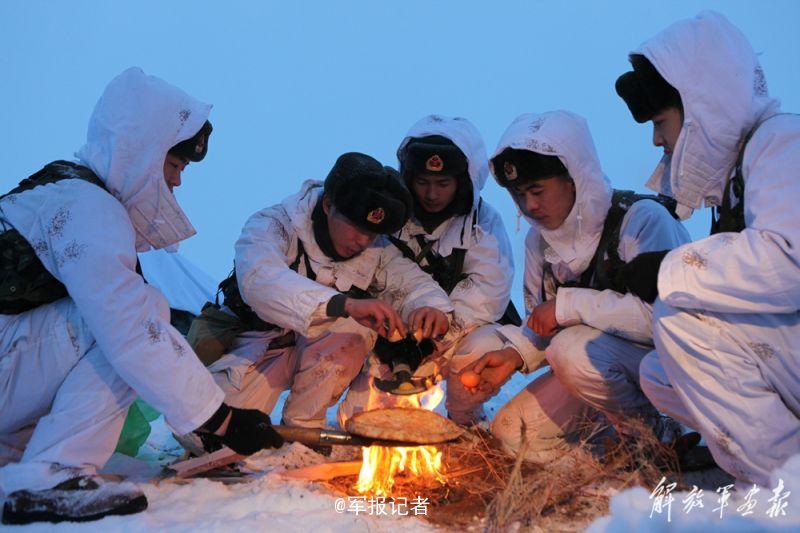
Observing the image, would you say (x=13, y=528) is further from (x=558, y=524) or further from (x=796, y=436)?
(x=796, y=436)

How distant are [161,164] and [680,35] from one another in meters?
2.04

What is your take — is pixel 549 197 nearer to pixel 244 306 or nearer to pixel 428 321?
pixel 428 321

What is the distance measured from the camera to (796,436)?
7.29 ft

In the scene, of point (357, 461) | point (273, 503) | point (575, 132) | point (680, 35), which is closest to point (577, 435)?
point (357, 461)

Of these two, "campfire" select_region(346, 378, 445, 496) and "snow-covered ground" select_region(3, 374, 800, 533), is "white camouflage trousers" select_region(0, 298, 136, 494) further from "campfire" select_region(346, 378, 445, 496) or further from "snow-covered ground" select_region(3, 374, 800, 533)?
"campfire" select_region(346, 378, 445, 496)

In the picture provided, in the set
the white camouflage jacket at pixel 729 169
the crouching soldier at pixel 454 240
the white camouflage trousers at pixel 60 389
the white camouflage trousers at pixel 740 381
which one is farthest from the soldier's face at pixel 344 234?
the white camouflage trousers at pixel 740 381

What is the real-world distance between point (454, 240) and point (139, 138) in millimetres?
1876

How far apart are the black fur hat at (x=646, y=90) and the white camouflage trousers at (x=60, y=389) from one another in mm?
2244

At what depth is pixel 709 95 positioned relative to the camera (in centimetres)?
259

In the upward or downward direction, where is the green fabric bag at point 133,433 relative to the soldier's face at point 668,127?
downward

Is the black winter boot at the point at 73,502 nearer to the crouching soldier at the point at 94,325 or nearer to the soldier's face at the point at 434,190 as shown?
the crouching soldier at the point at 94,325

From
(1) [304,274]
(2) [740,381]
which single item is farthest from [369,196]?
(2) [740,381]

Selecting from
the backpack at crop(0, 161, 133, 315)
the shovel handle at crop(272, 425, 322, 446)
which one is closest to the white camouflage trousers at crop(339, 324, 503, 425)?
the shovel handle at crop(272, 425, 322, 446)

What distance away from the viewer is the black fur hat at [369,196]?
3.58 metres
